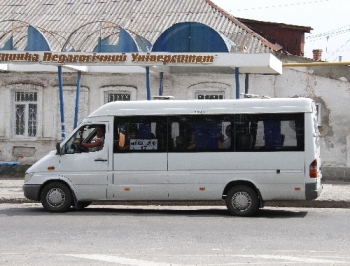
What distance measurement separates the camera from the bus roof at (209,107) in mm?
15656

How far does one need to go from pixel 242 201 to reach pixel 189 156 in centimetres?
135

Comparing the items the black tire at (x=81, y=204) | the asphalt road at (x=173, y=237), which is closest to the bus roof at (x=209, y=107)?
the black tire at (x=81, y=204)

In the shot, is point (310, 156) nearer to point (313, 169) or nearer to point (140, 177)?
point (313, 169)

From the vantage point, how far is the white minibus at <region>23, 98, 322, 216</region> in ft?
51.3

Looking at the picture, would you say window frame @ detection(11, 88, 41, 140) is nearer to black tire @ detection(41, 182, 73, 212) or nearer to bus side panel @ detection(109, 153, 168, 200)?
black tire @ detection(41, 182, 73, 212)

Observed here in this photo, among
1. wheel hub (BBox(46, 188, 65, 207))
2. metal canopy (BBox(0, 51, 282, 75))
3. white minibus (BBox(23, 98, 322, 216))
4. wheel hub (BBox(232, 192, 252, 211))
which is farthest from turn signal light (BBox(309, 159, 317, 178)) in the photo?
metal canopy (BBox(0, 51, 282, 75))

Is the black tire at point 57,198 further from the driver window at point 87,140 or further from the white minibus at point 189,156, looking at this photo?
the driver window at point 87,140

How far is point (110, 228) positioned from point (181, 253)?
3.14 meters

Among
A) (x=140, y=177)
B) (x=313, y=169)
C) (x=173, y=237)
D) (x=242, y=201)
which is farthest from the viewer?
(x=140, y=177)

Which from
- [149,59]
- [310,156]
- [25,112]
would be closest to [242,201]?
[310,156]

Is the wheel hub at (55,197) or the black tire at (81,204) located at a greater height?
the wheel hub at (55,197)

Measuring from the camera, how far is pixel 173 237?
40.0 feet

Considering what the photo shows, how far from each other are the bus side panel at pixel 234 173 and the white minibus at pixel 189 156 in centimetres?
2

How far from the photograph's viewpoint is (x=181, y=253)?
10492 mm
